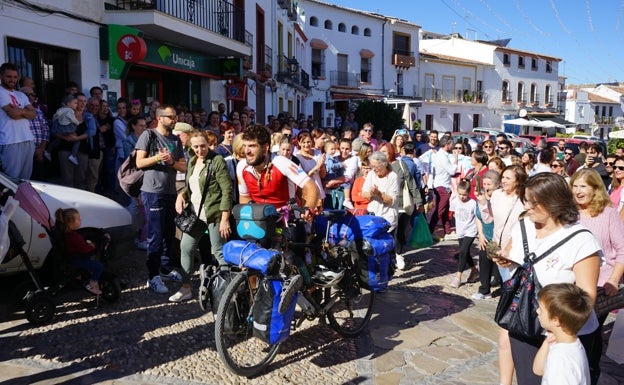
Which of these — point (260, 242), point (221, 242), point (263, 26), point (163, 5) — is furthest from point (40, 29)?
point (263, 26)

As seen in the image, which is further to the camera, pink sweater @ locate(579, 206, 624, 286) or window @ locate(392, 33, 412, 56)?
window @ locate(392, 33, 412, 56)

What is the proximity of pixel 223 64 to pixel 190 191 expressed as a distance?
10697mm

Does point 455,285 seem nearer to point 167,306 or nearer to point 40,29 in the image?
point 167,306

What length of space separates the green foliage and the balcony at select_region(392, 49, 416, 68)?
1683 cm

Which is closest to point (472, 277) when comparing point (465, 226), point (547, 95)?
point (465, 226)

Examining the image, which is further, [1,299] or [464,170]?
[464,170]

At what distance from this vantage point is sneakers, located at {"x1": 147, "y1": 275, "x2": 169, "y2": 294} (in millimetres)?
5629

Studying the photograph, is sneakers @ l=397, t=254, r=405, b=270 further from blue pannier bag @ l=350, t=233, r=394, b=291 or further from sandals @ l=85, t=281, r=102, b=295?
sandals @ l=85, t=281, r=102, b=295

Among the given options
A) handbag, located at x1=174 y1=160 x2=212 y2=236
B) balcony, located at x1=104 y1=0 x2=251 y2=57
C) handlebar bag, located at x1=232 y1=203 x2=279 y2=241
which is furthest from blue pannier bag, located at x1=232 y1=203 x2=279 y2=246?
balcony, located at x1=104 y1=0 x2=251 y2=57

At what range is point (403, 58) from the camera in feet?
145

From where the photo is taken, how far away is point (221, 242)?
5.22 meters

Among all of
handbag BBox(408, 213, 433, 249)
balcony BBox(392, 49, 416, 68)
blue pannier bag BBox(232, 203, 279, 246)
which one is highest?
balcony BBox(392, 49, 416, 68)

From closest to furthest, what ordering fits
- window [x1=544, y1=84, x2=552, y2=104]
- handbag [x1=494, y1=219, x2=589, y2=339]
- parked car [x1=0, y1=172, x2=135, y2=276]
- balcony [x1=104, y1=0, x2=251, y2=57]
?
handbag [x1=494, y1=219, x2=589, y2=339] < parked car [x1=0, y1=172, x2=135, y2=276] < balcony [x1=104, y1=0, x2=251, y2=57] < window [x1=544, y1=84, x2=552, y2=104]

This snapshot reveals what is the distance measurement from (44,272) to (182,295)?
50.4 inches
